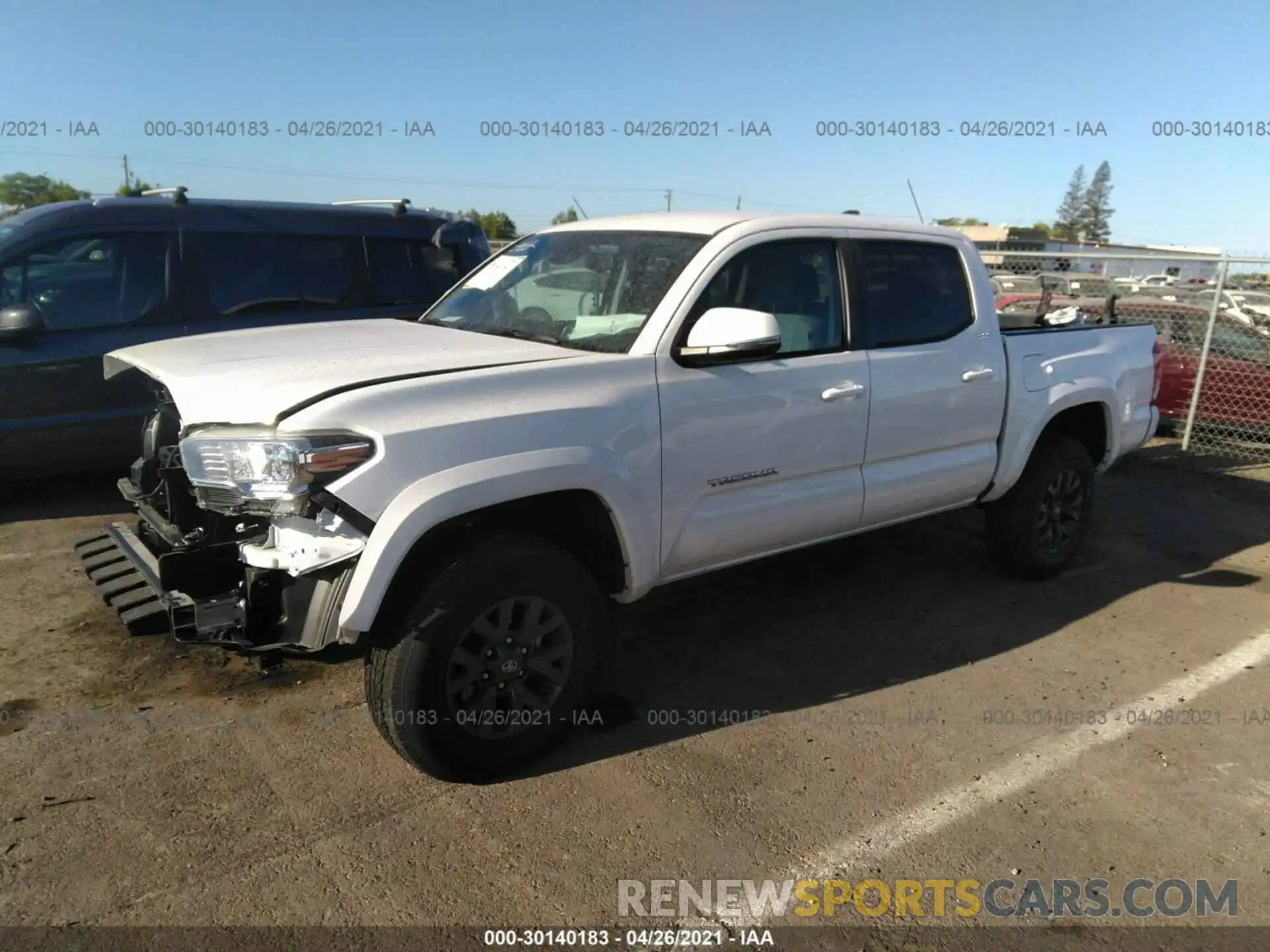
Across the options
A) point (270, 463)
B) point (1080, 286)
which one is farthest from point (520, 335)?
point (1080, 286)

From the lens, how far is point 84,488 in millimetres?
6523

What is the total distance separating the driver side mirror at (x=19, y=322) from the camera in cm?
552

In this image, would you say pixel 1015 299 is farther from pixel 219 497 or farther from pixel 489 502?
pixel 219 497

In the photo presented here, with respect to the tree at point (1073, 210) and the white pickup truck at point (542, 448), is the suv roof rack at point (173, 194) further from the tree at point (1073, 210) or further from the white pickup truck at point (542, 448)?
the tree at point (1073, 210)

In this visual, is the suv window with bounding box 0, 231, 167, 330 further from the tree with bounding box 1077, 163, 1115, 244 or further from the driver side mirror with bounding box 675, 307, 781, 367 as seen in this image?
the tree with bounding box 1077, 163, 1115, 244

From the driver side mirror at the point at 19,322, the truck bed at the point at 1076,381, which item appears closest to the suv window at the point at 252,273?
the driver side mirror at the point at 19,322

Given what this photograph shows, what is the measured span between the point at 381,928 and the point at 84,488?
16.8 ft

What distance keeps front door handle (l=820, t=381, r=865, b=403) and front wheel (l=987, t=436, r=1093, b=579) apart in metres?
1.61

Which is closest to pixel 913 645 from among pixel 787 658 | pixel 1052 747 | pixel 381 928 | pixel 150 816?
pixel 787 658

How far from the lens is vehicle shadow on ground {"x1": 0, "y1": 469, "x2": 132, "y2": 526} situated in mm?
5941

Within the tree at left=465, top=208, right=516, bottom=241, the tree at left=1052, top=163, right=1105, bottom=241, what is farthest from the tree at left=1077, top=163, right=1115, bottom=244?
the tree at left=465, top=208, right=516, bottom=241

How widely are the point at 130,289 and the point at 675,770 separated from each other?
488cm

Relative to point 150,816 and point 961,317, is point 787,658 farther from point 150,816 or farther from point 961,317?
point 150,816

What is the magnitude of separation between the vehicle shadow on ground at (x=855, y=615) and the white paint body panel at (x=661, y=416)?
23.2 inches
